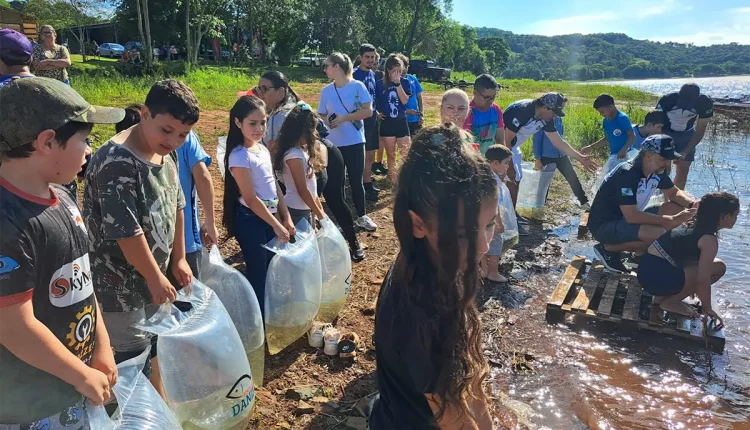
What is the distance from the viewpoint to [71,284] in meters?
1.41

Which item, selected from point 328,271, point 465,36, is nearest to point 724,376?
point 328,271

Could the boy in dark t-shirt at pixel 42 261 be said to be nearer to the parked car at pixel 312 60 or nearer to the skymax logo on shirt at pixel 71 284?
the skymax logo on shirt at pixel 71 284

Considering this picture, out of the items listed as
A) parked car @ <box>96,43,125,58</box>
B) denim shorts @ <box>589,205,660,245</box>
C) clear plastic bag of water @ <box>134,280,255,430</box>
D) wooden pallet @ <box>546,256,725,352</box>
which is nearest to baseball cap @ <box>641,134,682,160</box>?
denim shorts @ <box>589,205,660,245</box>

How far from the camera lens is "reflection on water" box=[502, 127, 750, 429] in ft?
9.26

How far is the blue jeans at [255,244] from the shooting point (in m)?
3.06

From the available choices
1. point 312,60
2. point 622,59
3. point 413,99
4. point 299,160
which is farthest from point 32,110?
point 622,59

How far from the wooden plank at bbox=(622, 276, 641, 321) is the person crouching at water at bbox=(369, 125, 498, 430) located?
9.42ft

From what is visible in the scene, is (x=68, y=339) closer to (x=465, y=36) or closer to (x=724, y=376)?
(x=724, y=376)

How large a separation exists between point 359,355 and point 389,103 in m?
3.90

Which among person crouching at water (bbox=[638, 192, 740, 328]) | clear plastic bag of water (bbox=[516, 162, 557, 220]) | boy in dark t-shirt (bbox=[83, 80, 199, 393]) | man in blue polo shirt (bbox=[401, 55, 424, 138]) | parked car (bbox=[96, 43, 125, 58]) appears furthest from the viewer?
parked car (bbox=[96, 43, 125, 58])

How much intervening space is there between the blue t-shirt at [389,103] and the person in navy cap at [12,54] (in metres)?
3.74

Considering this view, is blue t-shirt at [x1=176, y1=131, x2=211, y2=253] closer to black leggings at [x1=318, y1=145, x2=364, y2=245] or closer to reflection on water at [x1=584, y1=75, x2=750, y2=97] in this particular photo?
black leggings at [x1=318, y1=145, x2=364, y2=245]

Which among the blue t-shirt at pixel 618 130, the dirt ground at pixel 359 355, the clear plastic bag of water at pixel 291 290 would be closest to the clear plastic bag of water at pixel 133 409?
the dirt ground at pixel 359 355

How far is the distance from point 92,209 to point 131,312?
45 cm
